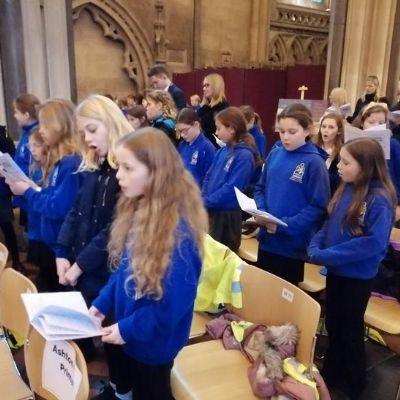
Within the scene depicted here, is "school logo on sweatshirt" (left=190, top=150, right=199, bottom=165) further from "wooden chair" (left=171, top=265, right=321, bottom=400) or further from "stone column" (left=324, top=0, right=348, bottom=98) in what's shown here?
"stone column" (left=324, top=0, right=348, bottom=98)

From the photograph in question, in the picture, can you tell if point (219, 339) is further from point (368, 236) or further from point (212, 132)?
point (212, 132)

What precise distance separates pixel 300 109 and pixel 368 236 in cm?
81

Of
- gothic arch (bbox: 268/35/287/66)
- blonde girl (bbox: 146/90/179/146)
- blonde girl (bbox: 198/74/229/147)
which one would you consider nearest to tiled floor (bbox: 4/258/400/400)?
blonde girl (bbox: 146/90/179/146)

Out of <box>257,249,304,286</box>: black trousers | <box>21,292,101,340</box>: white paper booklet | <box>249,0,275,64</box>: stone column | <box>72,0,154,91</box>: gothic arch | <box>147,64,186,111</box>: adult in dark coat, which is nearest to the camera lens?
<box>21,292,101,340</box>: white paper booklet

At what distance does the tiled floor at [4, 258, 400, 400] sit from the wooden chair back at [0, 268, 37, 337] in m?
0.60

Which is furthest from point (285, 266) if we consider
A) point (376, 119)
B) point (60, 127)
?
point (376, 119)

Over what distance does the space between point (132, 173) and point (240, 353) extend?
99 cm

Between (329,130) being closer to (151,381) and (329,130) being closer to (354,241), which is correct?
(354,241)

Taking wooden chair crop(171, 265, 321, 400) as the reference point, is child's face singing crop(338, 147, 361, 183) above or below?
above

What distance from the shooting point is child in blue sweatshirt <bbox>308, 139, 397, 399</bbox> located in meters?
1.90

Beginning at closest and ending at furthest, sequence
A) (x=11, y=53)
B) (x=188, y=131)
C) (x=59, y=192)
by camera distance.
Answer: (x=59, y=192)
(x=188, y=131)
(x=11, y=53)

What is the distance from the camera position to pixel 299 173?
7.45 ft

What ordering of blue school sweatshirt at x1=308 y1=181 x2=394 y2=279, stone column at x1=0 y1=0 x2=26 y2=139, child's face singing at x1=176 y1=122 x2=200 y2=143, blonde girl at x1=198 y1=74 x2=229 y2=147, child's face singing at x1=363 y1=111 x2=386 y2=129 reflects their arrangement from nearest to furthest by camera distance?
blue school sweatshirt at x1=308 y1=181 x2=394 y2=279
child's face singing at x1=176 y1=122 x2=200 y2=143
child's face singing at x1=363 y1=111 x2=386 y2=129
blonde girl at x1=198 y1=74 x2=229 y2=147
stone column at x1=0 y1=0 x2=26 y2=139

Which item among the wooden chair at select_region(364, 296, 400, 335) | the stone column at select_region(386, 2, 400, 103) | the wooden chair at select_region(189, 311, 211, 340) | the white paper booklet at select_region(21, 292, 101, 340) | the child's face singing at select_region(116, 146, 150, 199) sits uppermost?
the stone column at select_region(386, 2, 400, 103)
